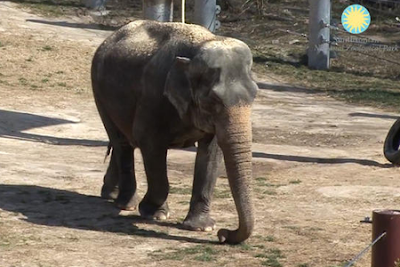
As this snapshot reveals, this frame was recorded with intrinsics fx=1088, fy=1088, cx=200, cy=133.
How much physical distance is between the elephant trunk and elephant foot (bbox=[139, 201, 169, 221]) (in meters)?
1.11

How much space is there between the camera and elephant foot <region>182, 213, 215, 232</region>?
328 inches

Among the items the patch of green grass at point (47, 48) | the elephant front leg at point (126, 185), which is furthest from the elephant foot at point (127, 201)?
the patch of green grass at point (47, 48)

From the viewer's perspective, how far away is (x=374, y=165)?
38.0 ft

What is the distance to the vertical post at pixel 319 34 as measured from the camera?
18.8 metres

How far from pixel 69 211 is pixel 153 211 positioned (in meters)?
0.78

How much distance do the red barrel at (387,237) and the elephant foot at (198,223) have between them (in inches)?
97.5

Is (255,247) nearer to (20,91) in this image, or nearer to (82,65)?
(20,91)

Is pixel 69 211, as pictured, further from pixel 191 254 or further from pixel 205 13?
pixel 205 13

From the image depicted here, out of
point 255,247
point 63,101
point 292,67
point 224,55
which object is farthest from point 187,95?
point 292,67

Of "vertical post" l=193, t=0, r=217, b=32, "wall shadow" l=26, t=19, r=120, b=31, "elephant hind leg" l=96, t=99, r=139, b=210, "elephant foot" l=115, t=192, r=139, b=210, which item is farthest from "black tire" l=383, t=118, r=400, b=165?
"wall shadow" l=26, t=19, r=120, b=31

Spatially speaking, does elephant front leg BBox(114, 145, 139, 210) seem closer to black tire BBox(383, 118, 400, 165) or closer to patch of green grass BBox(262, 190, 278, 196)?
patch of green grass BBox(262, 190, 278, 196)

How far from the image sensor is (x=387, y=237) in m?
5.98

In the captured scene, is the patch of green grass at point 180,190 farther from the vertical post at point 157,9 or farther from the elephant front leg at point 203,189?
the vertical post at point 157,9

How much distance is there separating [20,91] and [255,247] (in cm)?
827
